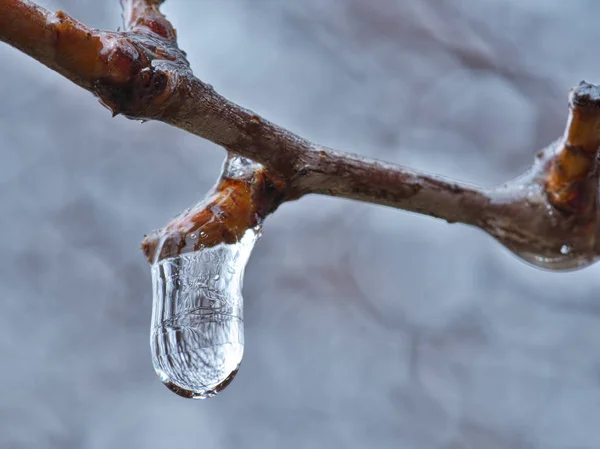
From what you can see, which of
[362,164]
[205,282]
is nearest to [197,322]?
[205,282]

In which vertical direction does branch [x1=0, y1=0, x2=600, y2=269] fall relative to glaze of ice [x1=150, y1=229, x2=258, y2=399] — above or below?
above

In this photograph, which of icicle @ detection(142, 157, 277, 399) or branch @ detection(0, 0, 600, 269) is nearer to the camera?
branch @ detection(0, 0, 600, 269)

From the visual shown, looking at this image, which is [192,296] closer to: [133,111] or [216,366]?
[216,366]

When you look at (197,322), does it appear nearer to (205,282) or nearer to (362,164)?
(205,282)

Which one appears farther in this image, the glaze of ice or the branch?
the glaze of ice
